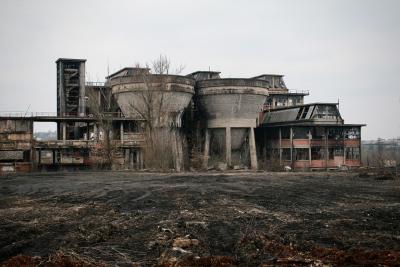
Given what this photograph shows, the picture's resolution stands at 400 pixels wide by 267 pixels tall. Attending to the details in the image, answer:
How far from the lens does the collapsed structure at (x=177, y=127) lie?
3397 cm

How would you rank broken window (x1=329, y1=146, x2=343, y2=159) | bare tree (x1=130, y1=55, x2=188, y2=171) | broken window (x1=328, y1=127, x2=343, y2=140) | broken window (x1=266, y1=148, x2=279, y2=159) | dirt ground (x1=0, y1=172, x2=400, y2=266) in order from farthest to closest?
broken window (x1=266, y1=148, x2=279, y2=159) < broken window (x1=328, y1=127, x2=343, y2=140) < broken window (x1=329, y1=146, x2=343, y2=159) < bare tree (x1=130, y1=55, x2=188, y2=171) < dirt ground (x1=0, y1=172, x2=400, y2=266)

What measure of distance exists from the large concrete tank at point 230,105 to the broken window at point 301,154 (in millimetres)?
5601

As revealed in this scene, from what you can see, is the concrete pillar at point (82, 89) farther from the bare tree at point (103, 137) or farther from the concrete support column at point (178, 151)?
the concrete support column at point (178, 151)

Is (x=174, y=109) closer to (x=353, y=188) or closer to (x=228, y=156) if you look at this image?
(x=228, y=156)

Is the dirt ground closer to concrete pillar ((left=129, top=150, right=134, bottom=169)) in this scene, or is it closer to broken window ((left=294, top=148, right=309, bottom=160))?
concrete pillar ((left=129, top=150, right=134, bottom=169))

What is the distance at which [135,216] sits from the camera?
11.5 m

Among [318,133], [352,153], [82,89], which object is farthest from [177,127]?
[352,153]

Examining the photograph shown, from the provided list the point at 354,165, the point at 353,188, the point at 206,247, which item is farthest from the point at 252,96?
the point at 206,247

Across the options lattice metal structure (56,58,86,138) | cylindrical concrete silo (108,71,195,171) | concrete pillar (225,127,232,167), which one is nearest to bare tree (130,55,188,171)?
cylindrical concrete silo (108,71,195,171)

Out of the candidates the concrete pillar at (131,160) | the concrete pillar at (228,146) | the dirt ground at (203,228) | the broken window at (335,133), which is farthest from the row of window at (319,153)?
the dirt ground at (203,228)

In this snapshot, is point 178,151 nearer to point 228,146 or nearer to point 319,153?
point 228,146

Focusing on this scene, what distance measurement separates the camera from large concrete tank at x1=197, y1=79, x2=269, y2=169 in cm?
3647

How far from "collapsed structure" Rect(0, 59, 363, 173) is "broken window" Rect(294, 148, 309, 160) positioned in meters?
0.10

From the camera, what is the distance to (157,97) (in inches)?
1347
